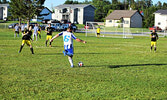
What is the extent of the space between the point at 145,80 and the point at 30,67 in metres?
5.35

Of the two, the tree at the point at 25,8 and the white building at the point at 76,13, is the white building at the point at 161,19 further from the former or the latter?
the tree at the point at 25,8

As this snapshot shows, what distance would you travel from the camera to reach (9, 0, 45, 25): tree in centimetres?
6638

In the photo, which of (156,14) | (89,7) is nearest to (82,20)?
(89,7)

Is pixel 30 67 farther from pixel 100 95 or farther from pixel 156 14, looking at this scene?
pixel 156 14

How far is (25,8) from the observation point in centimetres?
6700

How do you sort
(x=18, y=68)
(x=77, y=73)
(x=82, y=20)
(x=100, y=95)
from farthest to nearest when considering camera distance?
(x=82, y=20) < (x=18, y=68) < (x=77, y=73) < (x=100, y=95)

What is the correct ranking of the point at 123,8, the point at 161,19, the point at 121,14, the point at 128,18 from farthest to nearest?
the point at 123,8 → the point at 121,14 → the point at 128,18 → the point at 161,19

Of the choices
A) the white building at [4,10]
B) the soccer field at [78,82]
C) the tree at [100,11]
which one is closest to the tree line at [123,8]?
the tree at [100,11]

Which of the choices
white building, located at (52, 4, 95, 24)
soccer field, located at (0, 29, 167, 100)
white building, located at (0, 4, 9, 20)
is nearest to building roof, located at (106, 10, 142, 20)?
white building, located at (52, 4, 95, 24)

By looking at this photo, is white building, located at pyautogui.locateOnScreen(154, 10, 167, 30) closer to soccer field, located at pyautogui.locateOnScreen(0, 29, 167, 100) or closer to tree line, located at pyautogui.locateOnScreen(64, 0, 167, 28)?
tree line, located at pyautogui.locateOnScreen(64, 0, 167, 28)

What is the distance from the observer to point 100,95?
799 centimetres

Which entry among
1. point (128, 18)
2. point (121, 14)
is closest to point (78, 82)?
point (128, 18)

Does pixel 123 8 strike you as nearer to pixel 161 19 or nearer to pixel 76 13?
pixel 76 13

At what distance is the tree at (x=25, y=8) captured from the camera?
218 ft
